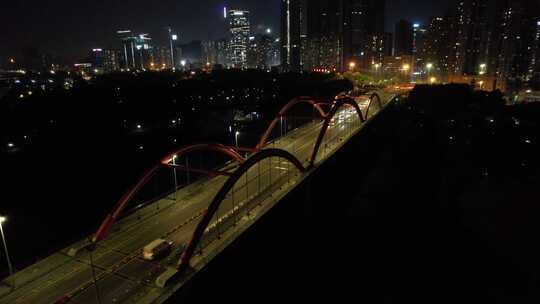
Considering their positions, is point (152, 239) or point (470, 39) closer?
point (152, 239)

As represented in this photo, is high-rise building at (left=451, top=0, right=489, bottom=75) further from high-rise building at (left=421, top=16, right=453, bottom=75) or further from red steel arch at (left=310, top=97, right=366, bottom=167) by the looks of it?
red steel arch at (left=310, top=97, right=366, bottom=167)

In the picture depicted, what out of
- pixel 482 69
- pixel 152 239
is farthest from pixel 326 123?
pixel 482 69

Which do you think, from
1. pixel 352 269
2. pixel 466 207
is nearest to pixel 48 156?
pixel 352 269

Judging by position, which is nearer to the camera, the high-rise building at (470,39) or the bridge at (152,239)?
the bridge at (152,239)

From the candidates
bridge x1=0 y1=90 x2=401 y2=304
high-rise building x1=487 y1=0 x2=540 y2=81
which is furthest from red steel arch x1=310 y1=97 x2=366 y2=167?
high-rise building x1=487 y1=0 x2=540 y2=81

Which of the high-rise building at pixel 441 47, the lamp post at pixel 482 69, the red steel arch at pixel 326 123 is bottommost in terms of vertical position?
the red steel arch at pixel 326 123

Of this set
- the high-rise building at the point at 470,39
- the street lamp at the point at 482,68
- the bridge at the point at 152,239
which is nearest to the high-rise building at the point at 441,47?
the high-rise building at the point at 470,39

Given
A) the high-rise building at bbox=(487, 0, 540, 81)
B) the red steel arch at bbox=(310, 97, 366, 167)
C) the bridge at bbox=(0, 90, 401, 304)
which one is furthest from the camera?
the high-rise building at bbox=(487, 0, 540, 81)

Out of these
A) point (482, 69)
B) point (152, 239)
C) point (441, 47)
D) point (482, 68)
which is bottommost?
point (152, 239)

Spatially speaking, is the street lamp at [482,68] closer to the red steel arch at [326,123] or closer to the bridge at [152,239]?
the red steel arch at [326,123]

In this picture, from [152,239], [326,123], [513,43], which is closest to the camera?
[152,239]

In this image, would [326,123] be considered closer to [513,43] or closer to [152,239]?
[152,239]

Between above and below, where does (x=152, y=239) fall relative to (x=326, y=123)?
below
